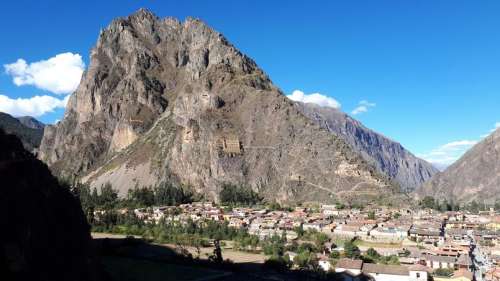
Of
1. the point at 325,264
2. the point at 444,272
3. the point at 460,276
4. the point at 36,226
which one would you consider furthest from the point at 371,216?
the point at 36,226

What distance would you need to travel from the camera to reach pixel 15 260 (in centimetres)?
3881

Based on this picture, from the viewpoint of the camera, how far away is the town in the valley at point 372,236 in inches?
2955

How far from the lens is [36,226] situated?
44156 mm

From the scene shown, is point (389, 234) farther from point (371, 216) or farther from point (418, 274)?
point (418, 274)

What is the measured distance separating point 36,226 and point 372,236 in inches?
2952

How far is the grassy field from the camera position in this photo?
215ft

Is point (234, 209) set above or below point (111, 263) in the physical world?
above

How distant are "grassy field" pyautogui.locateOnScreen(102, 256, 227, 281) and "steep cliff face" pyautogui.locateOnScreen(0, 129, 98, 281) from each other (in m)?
12.8

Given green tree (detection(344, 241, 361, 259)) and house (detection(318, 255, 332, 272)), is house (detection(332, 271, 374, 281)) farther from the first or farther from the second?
green tree (detection(344, 241, 361, 259))

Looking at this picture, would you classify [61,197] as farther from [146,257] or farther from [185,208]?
[185,208]

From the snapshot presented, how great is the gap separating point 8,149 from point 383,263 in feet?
185

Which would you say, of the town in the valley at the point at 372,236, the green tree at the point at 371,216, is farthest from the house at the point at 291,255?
the green tree at the point at 371,216

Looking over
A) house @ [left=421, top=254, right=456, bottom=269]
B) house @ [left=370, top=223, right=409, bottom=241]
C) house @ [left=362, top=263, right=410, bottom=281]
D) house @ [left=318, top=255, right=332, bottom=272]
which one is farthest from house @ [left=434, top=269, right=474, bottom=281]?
house @ [left=370, top=223, right=409, bottom=241]

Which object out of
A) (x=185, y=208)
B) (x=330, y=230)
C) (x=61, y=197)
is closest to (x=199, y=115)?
(x=185, y=208)
